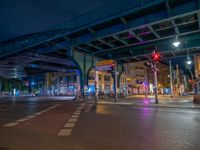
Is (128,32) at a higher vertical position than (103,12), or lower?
lower

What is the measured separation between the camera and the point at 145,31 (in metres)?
24.0

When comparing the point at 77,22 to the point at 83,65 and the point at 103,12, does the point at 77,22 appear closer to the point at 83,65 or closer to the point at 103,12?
the point at 103,12

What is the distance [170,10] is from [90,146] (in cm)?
1717

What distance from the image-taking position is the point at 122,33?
24.2 meters

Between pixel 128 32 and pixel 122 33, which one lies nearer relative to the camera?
pixel 128 32

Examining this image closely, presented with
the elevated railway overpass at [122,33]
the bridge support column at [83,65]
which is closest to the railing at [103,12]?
the elevated railway overpass at [122,33]

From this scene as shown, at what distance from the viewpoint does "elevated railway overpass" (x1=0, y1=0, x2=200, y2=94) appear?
20.0 metres

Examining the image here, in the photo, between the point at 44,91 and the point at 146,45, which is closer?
the point at 146,45

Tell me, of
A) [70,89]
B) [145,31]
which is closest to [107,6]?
[145,31]

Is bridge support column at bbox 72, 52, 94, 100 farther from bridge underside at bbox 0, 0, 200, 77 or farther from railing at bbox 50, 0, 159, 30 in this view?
Answer: railing at bbox 50, 0, 159, 30

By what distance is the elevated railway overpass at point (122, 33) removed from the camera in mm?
19959

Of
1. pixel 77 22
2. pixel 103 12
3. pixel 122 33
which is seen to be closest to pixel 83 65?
pixel 77 22

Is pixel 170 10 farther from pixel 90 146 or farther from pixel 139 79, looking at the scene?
pixel 139 79

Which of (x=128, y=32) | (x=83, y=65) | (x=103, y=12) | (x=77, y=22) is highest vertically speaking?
(x=103, y=12)
